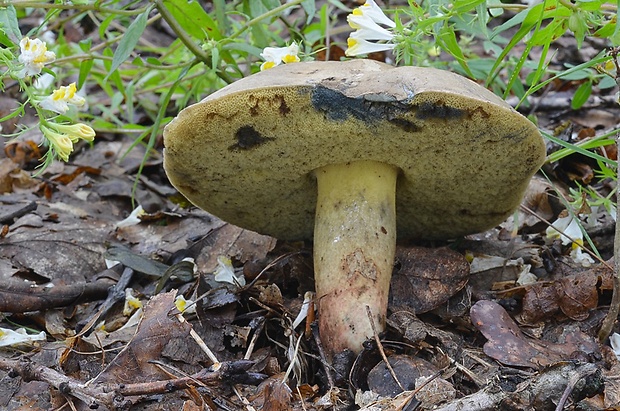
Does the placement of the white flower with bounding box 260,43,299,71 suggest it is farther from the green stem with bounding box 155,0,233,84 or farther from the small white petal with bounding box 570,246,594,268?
the small white petal with bounding box 570,246,594,268

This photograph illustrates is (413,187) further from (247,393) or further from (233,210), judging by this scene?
(247,393)

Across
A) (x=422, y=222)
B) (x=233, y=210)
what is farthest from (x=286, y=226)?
(x=422, y=222)

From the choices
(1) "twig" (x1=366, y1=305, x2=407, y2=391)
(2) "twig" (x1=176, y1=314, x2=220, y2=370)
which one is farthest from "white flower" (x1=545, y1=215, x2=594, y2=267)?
(2) "twig" (x1=176, y1=314, x2=220, y2=370)

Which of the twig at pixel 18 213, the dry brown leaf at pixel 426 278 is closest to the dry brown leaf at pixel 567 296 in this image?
the dry brown leaf at pixel 426 278

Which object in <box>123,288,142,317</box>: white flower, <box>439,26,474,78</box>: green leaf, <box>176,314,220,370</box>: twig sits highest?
<box>439,26,474,78</box>: green leaf

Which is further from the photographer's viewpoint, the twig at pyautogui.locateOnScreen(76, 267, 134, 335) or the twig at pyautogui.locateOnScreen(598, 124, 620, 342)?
the twig at pyautogui.locateOnScreen(76, 267, 134, 335)

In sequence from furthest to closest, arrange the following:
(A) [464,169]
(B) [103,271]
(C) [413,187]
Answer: (B) [103,271]
(C) [413,187]
(A) [464,169]

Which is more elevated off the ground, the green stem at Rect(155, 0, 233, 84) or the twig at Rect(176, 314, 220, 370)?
the green stem at Rect(155, 0, 233, 84)
